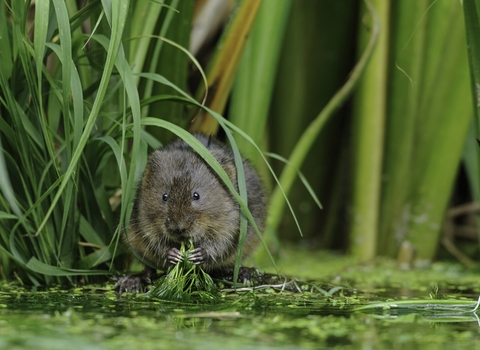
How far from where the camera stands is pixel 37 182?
2848 mm

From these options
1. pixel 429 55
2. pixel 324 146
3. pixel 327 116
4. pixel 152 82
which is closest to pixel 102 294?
pixel 152 82

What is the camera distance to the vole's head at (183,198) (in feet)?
9.04

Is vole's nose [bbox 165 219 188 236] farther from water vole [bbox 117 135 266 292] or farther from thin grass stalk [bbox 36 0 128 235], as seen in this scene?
thin grass stalk [bbox 36 0 128 235]

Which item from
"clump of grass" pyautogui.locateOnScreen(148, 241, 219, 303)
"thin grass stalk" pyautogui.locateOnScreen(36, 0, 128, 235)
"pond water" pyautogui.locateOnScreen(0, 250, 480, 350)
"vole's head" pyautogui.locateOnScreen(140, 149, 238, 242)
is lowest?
"pond water" pyautogui.locateOnScreen(0, 250, 480, 350)

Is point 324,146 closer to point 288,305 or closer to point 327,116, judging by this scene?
point 327,116

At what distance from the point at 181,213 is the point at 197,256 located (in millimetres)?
164

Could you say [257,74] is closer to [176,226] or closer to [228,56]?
[228,56]

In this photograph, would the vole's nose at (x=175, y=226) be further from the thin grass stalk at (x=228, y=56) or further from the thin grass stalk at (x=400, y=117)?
the thin grass stalk at (x=400, y=117)

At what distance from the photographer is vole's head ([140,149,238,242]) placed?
9.04ft

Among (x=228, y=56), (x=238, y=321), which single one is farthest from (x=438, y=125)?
(x=238, y=321)

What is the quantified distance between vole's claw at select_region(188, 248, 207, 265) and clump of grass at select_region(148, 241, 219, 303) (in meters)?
0.01

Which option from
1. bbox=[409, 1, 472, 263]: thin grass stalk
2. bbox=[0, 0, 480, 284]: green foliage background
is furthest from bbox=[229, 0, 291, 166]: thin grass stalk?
bbox=[409, 1, 472, 263]: thin grass stalk

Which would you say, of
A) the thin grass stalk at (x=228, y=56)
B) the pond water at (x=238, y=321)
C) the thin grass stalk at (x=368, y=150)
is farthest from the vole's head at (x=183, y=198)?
the thin grass stalk at (x=368, y=150)

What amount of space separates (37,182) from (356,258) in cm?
210
